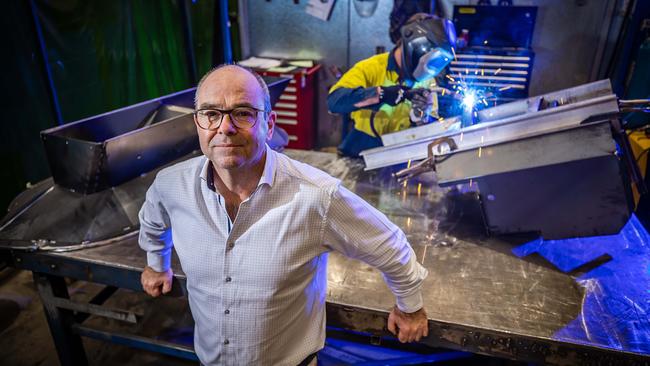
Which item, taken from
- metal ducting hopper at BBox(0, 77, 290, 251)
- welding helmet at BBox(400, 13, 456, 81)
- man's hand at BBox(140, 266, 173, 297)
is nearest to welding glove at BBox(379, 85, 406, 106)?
welding helmet at BBox(400, 13, 456, 81)

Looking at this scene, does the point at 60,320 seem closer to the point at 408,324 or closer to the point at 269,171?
the point at 269,171

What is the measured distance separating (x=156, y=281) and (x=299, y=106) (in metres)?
4.15

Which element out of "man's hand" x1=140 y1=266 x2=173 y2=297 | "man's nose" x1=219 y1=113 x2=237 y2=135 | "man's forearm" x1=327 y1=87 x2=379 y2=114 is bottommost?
"man's hand" x1=140 y1=266 x2=173 y2=297

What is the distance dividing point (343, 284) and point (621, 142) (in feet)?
4.20

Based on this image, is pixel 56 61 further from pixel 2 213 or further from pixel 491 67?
pixel 491 67

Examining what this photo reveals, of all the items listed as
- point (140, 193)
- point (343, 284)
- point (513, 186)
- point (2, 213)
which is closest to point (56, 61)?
point (2, 213)

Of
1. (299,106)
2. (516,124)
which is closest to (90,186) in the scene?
(516,124)

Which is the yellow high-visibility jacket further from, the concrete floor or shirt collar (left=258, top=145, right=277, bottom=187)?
the concrete floor

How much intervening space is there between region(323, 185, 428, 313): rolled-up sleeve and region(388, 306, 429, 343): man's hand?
12 cm

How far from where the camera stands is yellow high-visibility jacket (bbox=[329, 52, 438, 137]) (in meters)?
2.98

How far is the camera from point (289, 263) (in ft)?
4.14

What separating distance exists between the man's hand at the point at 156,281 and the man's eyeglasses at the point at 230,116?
76cm

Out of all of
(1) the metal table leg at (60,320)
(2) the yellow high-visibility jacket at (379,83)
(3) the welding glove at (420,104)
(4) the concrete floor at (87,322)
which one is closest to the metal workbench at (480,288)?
(1) the metal table leg at (60,320)

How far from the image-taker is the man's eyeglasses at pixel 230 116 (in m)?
1.23
